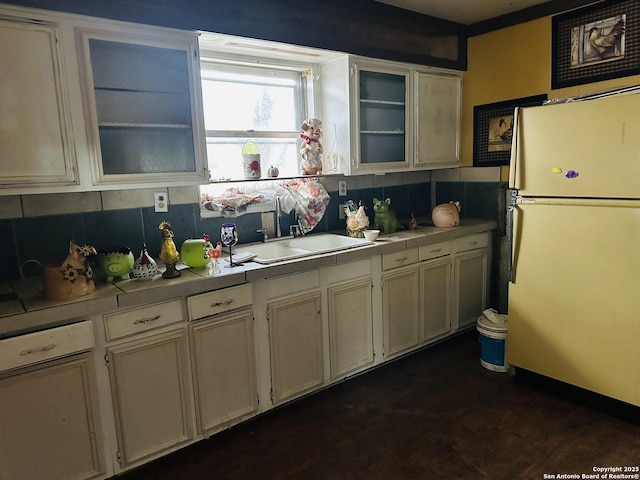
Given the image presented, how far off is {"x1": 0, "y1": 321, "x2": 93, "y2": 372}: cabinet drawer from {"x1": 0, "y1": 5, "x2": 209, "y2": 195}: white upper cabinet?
1.97 ft

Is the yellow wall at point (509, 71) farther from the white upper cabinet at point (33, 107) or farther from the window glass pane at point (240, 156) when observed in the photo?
the white upper cabinet at point (33, 107)

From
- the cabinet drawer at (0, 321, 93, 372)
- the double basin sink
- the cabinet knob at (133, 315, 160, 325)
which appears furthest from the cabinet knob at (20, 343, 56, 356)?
the double basin sink

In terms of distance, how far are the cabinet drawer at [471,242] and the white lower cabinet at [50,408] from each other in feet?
8.24

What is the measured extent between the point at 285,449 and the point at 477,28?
10.9 feet

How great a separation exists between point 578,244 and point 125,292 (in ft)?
7.57

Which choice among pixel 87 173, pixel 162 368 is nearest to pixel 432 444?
pixel 162 368

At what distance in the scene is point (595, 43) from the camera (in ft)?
9.24

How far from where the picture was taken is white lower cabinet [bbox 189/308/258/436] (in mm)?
2117

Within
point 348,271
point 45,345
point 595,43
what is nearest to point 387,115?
point 348,271

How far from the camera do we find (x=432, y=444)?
2154 millimetres

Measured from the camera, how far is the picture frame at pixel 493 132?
338 cm

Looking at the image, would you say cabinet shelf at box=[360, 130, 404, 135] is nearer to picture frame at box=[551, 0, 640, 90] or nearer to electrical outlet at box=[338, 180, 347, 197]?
electrical outlet at box=[338, 180, 347, 197]

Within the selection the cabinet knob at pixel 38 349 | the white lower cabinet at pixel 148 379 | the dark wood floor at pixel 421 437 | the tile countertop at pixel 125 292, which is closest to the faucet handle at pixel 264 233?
the tile countertop at pixel 125 292

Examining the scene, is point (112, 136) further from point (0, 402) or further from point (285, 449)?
point (285, 449)
